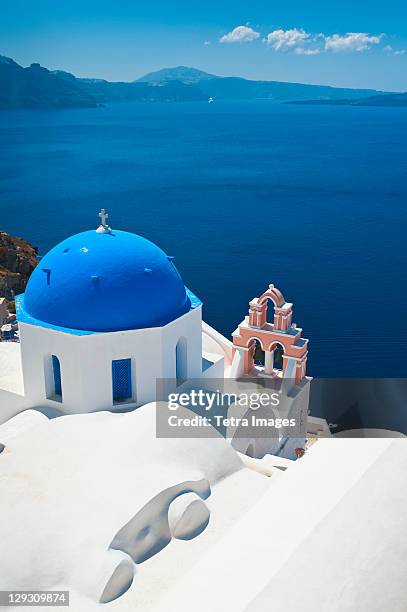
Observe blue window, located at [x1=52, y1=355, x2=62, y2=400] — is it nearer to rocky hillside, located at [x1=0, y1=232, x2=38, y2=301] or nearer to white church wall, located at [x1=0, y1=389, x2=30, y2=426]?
white church wall, located at [x1=0, y1=389, x2=30, y2=426]

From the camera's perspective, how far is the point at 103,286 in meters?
11.0

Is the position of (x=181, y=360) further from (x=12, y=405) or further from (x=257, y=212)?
(x=257, y=212)

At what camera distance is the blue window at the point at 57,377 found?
11695mm

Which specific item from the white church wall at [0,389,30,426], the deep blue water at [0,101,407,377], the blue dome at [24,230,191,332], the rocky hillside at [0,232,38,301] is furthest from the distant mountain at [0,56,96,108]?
the white church wall at [0,389,30,426]

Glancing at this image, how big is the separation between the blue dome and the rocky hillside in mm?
20839

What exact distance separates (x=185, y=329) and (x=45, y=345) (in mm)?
2760

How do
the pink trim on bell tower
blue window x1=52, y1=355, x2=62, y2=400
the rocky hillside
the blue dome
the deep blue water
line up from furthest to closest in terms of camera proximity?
the deep blue water < the rocky hillside < the pink trim on bell tower < blue window x1=52, y1=355, x2=62, y2=400 < the blue dome

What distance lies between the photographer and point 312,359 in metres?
28.7

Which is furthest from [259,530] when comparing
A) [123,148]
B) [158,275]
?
[123,148]

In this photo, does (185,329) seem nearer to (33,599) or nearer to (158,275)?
(158,275)

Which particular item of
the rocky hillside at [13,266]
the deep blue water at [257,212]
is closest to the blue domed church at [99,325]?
the deep blue water at [257,212]

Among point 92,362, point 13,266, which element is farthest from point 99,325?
point 13,266

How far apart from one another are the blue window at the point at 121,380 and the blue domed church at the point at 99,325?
0.06ft

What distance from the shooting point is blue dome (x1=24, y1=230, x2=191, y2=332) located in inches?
432
